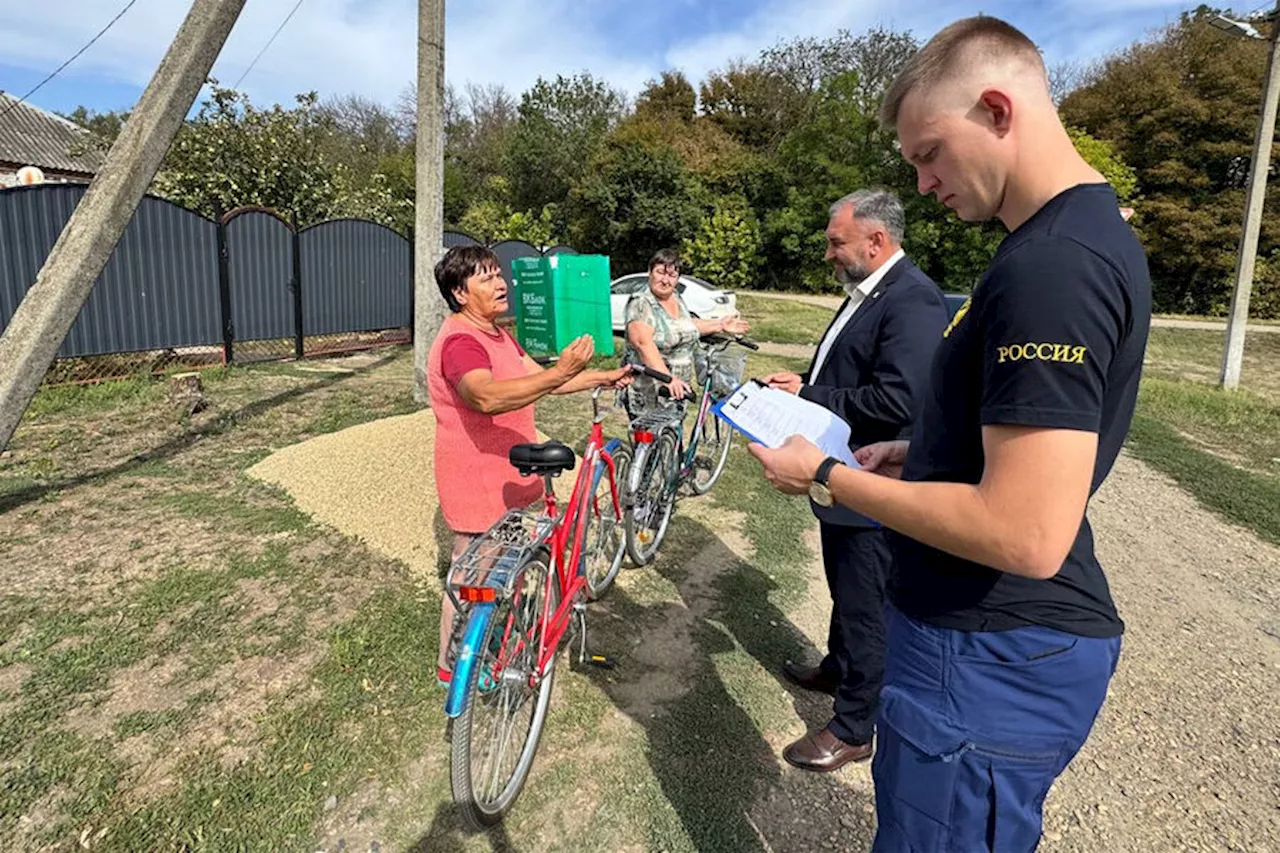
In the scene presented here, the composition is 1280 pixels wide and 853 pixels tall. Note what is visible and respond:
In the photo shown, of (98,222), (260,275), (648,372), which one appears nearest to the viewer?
(648,372)

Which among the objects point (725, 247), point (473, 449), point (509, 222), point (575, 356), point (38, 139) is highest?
point (38, 139)

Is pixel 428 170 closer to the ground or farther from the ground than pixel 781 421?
farther from the ground

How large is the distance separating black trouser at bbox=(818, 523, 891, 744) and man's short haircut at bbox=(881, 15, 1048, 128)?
5.85 ft

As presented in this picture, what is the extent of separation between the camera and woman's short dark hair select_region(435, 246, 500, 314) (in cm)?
259

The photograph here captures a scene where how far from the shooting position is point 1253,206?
1068 centimetres

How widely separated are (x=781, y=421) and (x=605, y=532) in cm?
231

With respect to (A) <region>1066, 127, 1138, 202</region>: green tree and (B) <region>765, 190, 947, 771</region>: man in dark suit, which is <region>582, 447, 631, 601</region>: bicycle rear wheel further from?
(A) <region>1066, 127, 1138, 202</region>: green tree

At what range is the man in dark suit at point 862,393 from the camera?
8.24 feet

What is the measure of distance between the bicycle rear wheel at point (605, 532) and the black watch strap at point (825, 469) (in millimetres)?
2038

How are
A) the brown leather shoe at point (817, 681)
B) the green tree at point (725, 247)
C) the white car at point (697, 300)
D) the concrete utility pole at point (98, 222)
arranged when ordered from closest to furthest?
the brown leather shoe at point (817, 681) < the concrete utility pole at point (98, 222) < the white car at point (697, 300) < the green tree at point (725, 247)

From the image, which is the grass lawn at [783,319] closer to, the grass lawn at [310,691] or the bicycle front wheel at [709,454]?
the bicycle front wheel at [709,454]

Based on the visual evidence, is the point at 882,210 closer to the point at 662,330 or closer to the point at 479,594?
the point at 479,594

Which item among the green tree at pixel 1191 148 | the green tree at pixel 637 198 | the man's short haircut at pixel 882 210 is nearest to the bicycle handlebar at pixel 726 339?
the man's short haircut at pixel 882 210

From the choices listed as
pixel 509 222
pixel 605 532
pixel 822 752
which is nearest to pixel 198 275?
pixel 605 532
